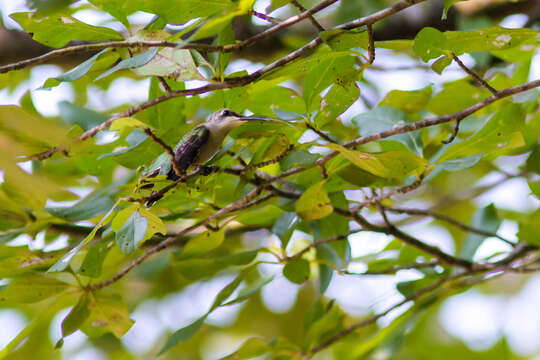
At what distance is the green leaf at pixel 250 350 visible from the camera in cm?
112

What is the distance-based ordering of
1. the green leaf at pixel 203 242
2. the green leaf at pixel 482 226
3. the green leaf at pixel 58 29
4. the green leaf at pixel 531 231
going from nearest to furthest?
the green leaf at pixel 58 29, the green leaf at pixel 203 242, the green leaf at pixel 531 231, the green leaf at pixel 482 226

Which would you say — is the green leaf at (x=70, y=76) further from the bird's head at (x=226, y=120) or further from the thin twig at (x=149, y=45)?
the bird's head at (x=226, y=120)

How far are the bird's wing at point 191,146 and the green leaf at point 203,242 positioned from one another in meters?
0.19

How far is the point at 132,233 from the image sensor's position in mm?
765

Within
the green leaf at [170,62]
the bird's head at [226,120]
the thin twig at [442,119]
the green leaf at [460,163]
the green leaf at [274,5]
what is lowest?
the green leaf at [460,163]

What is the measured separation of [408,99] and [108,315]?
718 mm

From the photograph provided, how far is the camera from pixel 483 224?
134cm

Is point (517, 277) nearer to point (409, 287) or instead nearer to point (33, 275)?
point (409, 287)

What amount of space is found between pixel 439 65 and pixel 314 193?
281 millimetres

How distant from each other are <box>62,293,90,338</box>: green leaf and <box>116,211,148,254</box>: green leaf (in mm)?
297

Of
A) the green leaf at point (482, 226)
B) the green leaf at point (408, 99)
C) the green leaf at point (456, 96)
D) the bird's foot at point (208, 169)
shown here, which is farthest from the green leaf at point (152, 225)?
the green leaf at point (482, 226)

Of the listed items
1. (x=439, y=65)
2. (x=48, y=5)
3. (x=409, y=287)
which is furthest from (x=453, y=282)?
(x=48, y=5)

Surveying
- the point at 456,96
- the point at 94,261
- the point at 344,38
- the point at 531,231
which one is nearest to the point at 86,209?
the point at 94,261

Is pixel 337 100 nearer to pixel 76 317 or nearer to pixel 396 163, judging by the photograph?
pixel 396 163
